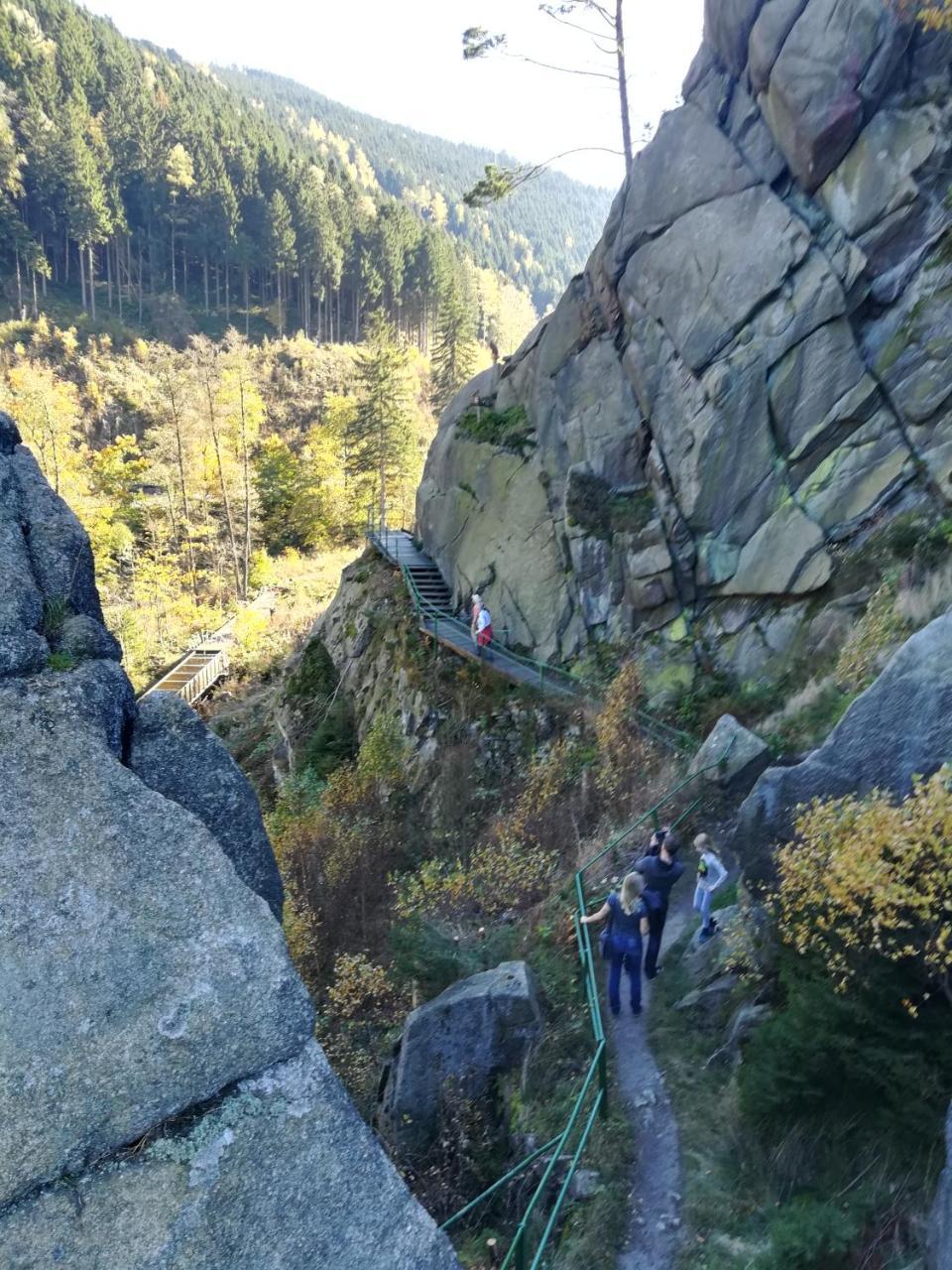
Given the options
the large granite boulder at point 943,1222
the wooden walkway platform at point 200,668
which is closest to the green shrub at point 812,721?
the large granite boulder at point 943,1222

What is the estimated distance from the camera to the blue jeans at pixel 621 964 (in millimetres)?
8227

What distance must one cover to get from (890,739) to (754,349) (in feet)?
35.3

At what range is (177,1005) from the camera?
16.2 ft

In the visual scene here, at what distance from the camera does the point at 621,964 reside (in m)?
8.38

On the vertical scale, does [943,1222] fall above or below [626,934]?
above

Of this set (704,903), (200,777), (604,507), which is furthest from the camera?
(604,507)

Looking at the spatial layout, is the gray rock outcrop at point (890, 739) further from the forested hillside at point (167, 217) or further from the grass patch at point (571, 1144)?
the forested hillside at point (167, 217)

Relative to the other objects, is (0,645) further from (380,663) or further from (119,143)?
(119,143)

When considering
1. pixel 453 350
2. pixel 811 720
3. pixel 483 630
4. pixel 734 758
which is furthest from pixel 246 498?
pixel 811 720

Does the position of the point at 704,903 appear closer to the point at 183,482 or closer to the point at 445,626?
the point at 445,626

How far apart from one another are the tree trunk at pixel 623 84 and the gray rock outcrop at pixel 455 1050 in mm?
20374

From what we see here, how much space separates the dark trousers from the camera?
8.41 metres

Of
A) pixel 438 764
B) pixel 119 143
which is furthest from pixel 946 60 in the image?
pixel 119 143

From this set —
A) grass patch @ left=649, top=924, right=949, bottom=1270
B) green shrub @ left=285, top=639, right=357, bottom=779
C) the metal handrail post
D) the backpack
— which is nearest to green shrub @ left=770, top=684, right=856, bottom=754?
the backpack
